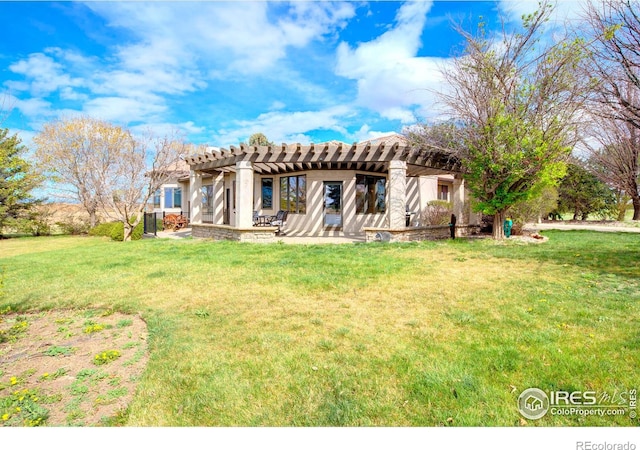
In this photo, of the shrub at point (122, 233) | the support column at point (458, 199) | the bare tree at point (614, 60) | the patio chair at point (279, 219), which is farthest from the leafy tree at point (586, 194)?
the shrub at point (122, 233)

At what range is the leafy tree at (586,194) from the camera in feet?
74.9

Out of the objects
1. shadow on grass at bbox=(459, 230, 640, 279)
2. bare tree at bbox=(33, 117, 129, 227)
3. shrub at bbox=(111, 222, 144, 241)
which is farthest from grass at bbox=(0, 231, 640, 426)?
bare tree at bbox=(33, 117, 129, 227)

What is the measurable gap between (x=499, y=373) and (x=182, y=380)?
249 cm

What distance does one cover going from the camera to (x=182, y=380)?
8.07 feet

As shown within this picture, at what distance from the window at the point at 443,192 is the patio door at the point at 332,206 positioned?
11838mm

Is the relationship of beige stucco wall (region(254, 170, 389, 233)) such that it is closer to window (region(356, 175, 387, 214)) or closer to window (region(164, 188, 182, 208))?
window (region(356, 175, 387, 214))

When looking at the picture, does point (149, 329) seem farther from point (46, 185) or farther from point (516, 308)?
point (46, 185)

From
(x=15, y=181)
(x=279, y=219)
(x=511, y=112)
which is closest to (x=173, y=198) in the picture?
(x=15, y=181)

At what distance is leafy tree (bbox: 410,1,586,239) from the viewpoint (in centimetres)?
938

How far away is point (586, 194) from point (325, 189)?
69.9ft

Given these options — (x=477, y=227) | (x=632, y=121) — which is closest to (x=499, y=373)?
(x=632, y=121)

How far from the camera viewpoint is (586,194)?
75.1ft

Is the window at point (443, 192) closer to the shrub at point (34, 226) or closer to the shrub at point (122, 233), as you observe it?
the shrub at point (122, 233)

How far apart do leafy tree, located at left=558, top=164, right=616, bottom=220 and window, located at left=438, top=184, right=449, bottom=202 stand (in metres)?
8.38
